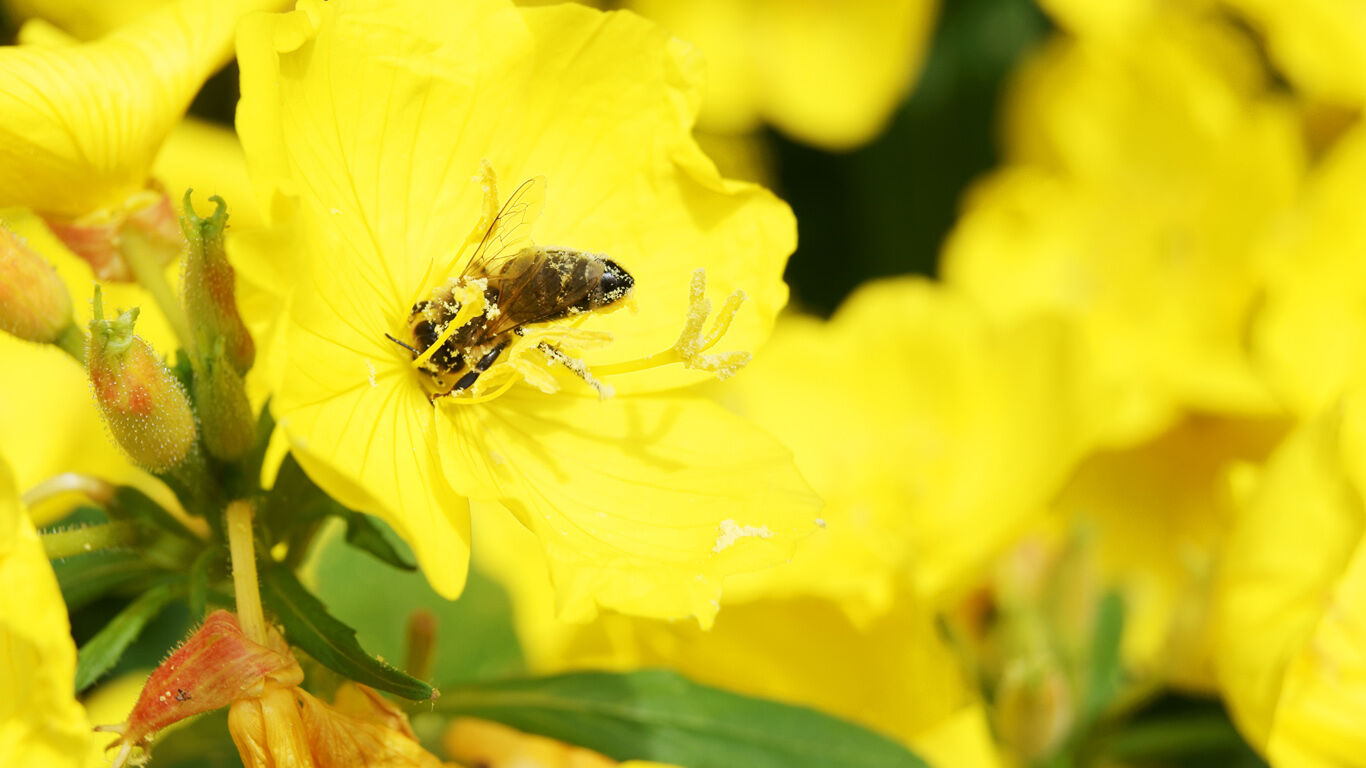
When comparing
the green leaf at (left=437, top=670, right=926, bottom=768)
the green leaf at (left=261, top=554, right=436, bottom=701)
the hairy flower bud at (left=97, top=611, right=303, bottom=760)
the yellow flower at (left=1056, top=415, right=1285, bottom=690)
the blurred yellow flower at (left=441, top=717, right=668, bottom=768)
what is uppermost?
the hairy flower bud at (left=97, top=611, right=303, bottom=760)

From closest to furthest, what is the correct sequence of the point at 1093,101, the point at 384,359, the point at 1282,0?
1. the point at 384,359
2. the point at 1282,0
3. the point at 1093,101

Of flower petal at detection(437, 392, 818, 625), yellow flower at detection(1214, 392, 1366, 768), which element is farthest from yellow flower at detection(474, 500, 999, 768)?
flower petal at detection(437, 392, 818, 625)

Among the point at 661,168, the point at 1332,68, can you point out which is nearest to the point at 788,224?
the point at 661,168

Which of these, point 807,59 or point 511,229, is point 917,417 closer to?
point 807,59

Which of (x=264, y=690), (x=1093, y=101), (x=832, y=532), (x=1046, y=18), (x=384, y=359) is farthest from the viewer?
(x=1046, y=18)

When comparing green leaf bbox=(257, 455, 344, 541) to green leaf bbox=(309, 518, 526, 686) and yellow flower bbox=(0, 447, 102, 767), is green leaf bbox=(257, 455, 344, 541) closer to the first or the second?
yellow flower bbox=(0, 447, 102, 767)

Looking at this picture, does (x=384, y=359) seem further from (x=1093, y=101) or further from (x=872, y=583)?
(x=1093, y=101)

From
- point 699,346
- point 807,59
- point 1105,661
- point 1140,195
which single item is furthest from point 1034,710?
point 807,59
